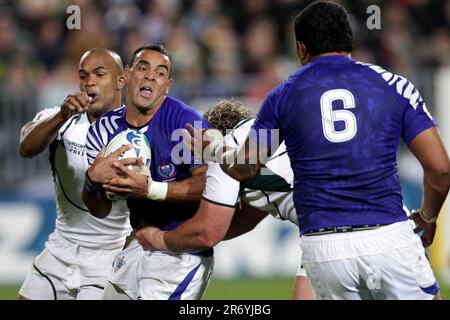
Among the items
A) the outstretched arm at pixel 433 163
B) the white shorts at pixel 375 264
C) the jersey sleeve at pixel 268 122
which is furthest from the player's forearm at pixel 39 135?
Result: the outstretched arm at pixel 433 163

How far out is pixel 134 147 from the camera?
5.36 meters

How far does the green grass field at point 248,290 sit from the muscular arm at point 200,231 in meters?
4.32

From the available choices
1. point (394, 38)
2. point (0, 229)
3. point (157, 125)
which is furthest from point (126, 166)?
point (394, 38)

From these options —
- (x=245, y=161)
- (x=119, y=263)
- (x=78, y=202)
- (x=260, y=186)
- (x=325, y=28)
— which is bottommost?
(x=119, y=263)

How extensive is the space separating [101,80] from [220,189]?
1.59 metres

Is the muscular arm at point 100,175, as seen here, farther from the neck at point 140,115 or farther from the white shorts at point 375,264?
the white shorts at point 375,264

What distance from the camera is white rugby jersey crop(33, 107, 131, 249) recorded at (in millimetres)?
6465

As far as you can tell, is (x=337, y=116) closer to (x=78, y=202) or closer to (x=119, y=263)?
(x=119, y=263)

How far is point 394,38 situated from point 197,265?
27.7ft

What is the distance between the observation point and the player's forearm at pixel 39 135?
5965 millimetres

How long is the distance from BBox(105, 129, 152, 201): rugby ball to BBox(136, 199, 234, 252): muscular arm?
1.25ft

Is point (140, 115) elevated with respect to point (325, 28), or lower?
lower

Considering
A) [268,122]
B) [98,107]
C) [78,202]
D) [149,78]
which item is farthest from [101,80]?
[268,122]

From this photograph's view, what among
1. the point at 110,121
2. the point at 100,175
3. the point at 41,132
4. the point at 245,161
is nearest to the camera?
the point at 245,161
